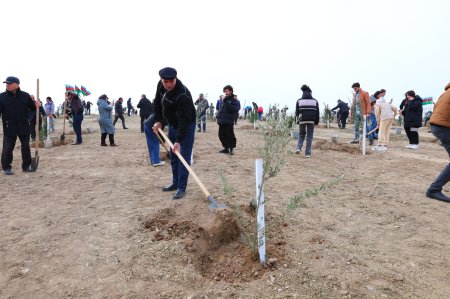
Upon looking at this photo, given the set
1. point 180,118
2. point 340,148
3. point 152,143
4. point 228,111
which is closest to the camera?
point 180,118

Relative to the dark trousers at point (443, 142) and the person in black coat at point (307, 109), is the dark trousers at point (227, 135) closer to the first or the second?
the person in black coat at point (307, 109)

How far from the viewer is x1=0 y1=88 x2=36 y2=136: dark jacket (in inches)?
225

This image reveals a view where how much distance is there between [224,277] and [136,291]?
0.70 metres

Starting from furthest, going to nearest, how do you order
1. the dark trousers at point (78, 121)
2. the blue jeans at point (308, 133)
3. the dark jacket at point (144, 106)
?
the dark jacket at point (144, 106), the dark trousers at point (78, 121), the blue jeans at point (308, 133)

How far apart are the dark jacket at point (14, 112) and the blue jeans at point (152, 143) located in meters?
2.15

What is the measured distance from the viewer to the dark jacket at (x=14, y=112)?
225 inches

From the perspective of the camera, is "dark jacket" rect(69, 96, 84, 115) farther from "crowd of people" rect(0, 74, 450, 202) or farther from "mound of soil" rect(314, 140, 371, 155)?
"mound of soil" rect(314, 140, 371, 155)

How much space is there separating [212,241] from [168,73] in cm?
197

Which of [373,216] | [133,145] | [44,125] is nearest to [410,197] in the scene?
[373,216]

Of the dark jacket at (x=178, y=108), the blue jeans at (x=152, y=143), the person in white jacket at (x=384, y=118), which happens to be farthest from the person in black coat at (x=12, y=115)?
the person in white jacket at (x=384, y=118)

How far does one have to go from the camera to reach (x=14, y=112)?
577 cm

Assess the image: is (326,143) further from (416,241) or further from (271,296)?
(271,296)

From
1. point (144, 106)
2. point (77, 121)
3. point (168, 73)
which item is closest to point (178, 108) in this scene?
point (168, 73)

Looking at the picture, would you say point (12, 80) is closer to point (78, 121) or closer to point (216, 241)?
point (78, 121)
